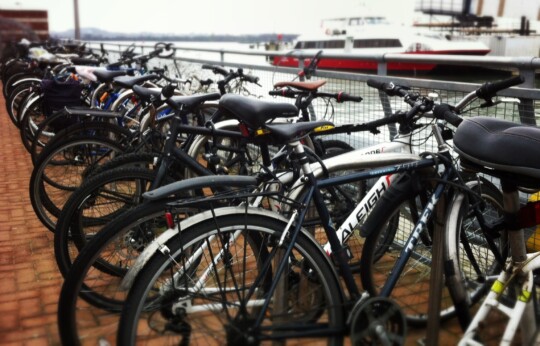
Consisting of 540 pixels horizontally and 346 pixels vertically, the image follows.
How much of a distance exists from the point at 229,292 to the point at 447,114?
45.6 inches

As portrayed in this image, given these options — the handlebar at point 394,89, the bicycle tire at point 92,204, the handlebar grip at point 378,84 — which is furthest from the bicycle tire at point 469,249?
the bicycle tire at point 92,204

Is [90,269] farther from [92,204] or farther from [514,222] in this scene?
[514,222]

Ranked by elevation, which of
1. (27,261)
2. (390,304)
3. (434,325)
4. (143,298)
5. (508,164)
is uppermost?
(508,164)

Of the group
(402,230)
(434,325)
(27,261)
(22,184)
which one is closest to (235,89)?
(22,184)

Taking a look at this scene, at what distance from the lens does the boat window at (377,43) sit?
113 feet

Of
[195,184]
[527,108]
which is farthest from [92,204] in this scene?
[527,108]

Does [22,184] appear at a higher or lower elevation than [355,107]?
lower

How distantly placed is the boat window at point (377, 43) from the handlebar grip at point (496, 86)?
3292 centimetres

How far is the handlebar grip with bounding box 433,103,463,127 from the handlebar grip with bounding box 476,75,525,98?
0.48 ft

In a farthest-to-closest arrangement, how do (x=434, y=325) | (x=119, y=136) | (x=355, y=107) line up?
(x=355, y=107) → (x=119, y=136) → (x=434, y=325)

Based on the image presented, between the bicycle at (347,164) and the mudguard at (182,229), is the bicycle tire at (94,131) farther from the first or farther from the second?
the mudguard at (182,229)

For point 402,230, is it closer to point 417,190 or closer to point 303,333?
point 417,190

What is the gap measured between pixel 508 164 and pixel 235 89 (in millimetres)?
4037

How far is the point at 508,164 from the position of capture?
2031 millimetres
